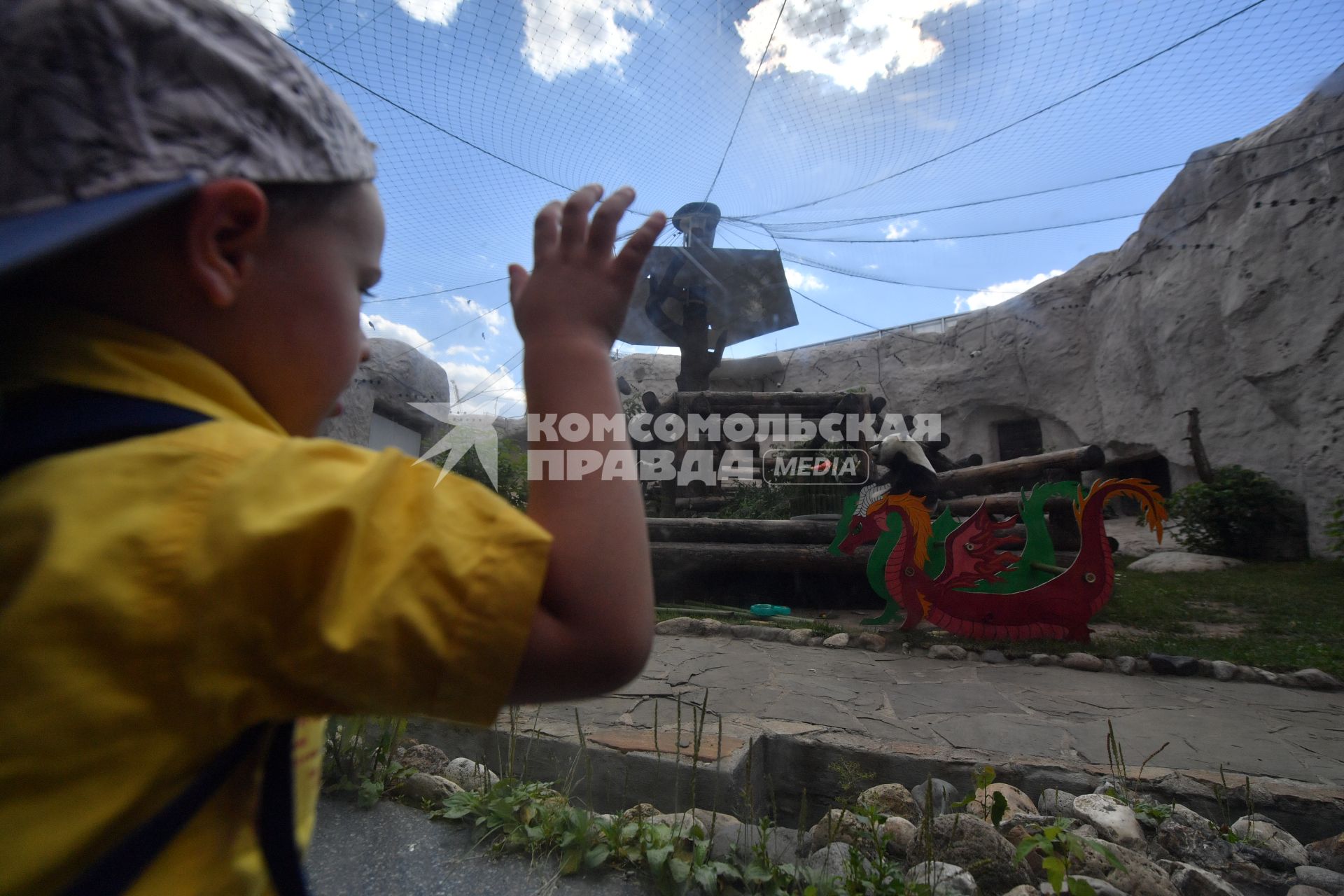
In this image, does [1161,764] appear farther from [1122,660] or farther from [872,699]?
[1122,660]

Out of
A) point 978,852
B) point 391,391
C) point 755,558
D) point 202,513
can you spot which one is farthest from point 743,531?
point 391,391

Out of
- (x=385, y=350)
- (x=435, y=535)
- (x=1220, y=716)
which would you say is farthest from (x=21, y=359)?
(x=385, y=350)

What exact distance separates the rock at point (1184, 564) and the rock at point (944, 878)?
8.52m

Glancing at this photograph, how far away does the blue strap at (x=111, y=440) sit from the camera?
475 mm

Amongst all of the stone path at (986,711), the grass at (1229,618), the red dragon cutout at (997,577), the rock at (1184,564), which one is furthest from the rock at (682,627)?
the rock at (1184,564)

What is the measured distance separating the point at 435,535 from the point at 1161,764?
319 cm

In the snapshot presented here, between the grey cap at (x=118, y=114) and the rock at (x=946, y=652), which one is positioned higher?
the grey cap at (x=118, y=114)

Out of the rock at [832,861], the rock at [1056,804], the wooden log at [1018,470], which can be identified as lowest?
the rock at [1056,804]

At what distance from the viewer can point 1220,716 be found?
325cm

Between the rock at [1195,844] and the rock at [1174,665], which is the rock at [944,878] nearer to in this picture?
the rock at [1195,844]

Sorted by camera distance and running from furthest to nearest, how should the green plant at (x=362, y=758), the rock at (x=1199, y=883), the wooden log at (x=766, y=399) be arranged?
1. the wooden log at (x=766, y=399)
2. the green plant at (x=362, y=758)
3. the rock at (x=1199, y=883)

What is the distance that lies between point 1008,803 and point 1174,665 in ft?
8.90

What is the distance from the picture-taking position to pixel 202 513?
47 centimetres

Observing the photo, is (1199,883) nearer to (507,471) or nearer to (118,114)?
(118,114)
